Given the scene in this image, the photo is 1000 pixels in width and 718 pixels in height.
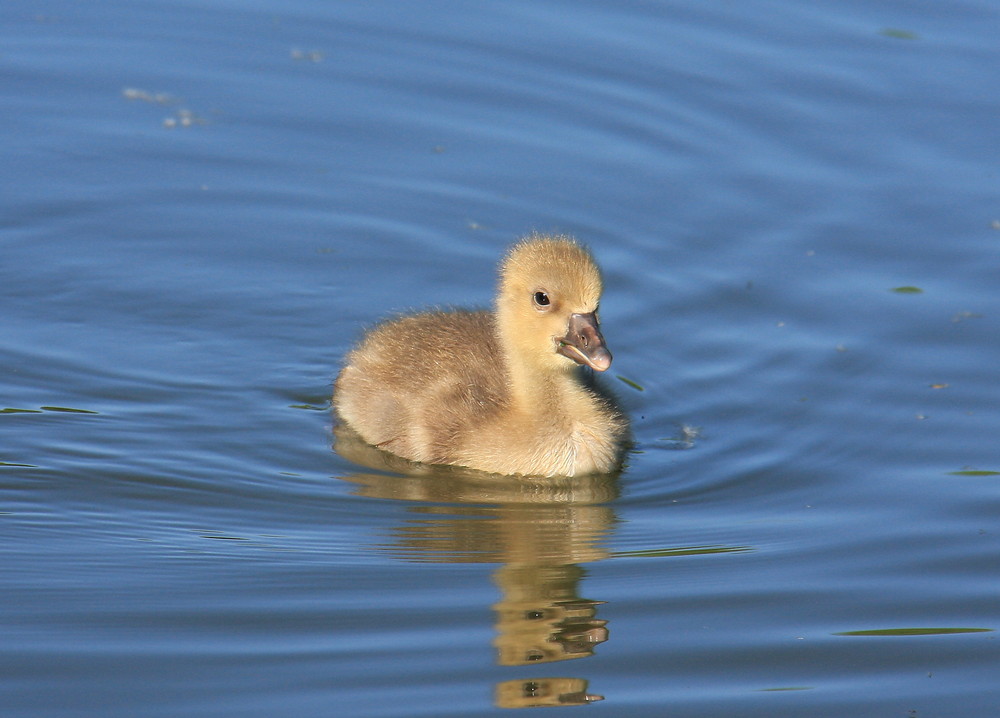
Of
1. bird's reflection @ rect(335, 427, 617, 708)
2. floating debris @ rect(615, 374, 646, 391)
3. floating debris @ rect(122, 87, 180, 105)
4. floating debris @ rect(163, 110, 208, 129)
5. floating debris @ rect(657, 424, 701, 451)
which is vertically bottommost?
bird's reflection @ rect(335, 427, 617, 708)

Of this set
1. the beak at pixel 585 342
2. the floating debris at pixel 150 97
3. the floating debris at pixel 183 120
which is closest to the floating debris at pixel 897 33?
the floating debris at pixel 183 120

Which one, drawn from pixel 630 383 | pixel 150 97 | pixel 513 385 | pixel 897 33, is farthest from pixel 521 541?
pixel 897 33

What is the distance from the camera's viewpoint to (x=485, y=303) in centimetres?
977

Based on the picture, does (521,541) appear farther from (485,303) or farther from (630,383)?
(485,303)

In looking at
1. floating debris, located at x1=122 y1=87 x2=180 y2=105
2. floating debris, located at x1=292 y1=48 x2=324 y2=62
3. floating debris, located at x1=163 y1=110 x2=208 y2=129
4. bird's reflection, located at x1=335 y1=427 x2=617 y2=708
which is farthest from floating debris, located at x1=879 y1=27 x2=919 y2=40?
bird's reflection, located at x1=335 y1=427 x2=617 y2=708

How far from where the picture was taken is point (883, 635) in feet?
19.9

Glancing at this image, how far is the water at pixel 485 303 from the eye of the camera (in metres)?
5.87

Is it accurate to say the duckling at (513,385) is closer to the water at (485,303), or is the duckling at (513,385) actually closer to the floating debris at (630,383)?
the water at (485,303)

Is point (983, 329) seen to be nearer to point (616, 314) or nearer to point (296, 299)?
point (616, 314)

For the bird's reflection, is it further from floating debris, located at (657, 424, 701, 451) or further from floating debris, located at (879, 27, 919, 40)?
floating debris, located at (879, 27, 919, 40)

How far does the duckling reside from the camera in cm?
773

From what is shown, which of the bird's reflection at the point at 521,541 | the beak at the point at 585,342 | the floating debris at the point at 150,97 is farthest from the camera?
the floating debris at the point at 150,97

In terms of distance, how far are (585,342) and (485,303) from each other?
7.17 ft

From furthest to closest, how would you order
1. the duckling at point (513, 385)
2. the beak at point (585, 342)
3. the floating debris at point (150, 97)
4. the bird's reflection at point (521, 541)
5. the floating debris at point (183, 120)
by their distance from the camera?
the floating debris at point (150, 97) → the floating debris at point (183, 120) → the duckling at point (513, 385) → the beak at point (585, 342) → the bird's reflection at point (521, 541)
